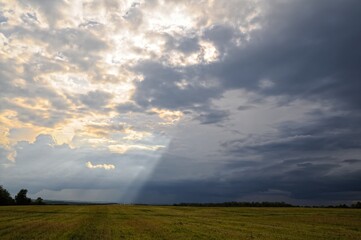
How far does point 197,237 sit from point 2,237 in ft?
53.8

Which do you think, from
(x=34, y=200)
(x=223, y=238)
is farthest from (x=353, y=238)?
(x=34, y=200)

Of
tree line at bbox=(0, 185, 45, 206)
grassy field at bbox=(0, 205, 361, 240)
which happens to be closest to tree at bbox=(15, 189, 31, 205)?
tree line at bbox=(0, 185, 45, 206)

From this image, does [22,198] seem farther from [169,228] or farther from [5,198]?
[169,228]

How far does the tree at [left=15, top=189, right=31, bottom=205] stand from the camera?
180750 millimetres

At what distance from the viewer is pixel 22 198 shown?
18188 centimetres

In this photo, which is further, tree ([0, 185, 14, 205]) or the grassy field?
tree ([0, 185, 14, 205])

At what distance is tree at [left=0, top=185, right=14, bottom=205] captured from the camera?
171250mm

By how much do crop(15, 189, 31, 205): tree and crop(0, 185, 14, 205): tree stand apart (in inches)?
113

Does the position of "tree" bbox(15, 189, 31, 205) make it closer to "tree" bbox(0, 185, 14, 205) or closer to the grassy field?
"tree" bbox(0, 185, 14, 205)

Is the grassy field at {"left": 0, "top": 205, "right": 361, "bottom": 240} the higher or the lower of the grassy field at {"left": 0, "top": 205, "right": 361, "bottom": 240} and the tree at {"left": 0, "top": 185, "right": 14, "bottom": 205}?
the lower

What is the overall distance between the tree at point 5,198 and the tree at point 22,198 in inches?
113

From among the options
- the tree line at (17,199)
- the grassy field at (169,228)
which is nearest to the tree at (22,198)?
the tree line at (17,199)

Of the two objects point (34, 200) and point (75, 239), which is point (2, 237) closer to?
point (75, 239)

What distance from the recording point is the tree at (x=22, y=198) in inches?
7116
